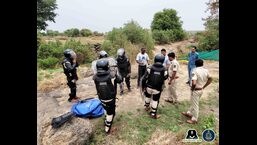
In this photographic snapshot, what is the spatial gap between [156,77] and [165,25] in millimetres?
21288

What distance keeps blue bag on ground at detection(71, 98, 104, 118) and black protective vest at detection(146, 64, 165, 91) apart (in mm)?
1655

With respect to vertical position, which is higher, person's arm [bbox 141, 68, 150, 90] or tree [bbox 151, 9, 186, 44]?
tree [bbox 151, 9, 186, 44]

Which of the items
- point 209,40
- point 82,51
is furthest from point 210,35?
point 82,51

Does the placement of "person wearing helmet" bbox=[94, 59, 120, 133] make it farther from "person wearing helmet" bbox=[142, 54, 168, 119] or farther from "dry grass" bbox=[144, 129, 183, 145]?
"dry grass" bbox=[144, 129, 183, 145]

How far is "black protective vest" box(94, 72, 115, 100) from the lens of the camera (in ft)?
21.8

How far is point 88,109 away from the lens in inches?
294

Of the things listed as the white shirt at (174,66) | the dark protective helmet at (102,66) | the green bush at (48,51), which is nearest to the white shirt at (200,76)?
the white shirt at (174,66)

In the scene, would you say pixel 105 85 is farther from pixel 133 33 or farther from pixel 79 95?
pixel 133 33

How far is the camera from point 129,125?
7.44 m

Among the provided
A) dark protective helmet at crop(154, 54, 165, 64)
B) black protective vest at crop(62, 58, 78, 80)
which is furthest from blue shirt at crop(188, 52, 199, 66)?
black protective vest at crop(62, 58, 78, 80)

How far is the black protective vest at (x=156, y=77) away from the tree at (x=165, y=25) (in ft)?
65.1

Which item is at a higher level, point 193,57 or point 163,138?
point 193,57
